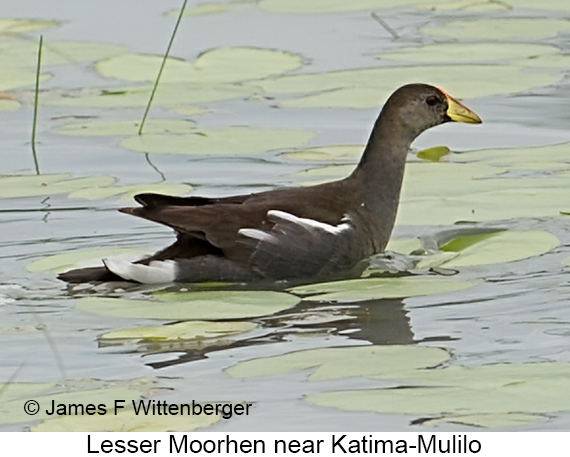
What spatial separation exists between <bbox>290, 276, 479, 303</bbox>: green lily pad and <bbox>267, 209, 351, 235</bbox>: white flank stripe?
1.23 feet

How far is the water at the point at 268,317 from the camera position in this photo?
5141 mm

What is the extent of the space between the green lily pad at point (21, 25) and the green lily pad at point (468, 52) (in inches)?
95.9

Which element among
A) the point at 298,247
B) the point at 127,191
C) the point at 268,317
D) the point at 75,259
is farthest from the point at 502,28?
the point at 268,317

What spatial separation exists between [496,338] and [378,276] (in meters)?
1.05

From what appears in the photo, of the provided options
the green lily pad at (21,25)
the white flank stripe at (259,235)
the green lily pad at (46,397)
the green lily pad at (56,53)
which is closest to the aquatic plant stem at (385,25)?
the green lily pad at (56,53)

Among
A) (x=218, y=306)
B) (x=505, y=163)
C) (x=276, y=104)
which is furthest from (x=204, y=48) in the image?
(x=218, y=306)

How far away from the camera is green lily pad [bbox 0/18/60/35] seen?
11.0m

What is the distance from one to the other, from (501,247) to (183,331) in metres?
1.53

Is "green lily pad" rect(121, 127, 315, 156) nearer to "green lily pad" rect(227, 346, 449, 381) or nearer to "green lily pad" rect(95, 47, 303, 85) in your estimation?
"green lily pad" rect(95, 47, 303, 85)

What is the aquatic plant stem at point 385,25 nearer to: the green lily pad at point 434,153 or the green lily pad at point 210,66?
the green lily pad at point 210,66

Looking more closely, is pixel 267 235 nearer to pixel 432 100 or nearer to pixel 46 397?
pixel 432 100

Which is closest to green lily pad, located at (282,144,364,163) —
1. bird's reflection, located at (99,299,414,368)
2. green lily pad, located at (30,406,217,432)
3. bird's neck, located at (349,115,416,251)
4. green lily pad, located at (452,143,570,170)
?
green lily pad, located at (452,143,570,170)

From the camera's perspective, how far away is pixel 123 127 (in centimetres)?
876

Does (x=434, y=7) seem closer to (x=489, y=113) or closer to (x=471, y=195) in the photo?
(x=489, y=113)
